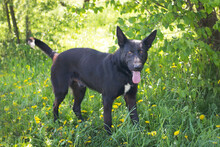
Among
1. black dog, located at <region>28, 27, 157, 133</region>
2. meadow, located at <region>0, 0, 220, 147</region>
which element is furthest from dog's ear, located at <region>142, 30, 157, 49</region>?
meadow, located at <region>0, 0, 220, 147</region>

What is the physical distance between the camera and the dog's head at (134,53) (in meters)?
2.90

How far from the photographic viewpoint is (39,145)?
2.98 meters

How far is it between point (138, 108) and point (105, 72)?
0.81m

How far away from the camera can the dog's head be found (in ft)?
9.52

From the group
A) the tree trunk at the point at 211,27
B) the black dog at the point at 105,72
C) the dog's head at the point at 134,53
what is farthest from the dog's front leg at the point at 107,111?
the tree trunk at the point at 211,27

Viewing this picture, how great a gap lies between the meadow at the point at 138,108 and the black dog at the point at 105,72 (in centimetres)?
15

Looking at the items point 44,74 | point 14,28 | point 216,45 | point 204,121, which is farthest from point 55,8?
point 204,121

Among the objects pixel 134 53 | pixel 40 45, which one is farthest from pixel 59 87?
pixel 134 53

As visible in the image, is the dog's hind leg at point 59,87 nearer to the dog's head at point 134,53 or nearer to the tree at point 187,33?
the dog's head at point 134,53

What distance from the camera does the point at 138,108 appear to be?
12.2ft

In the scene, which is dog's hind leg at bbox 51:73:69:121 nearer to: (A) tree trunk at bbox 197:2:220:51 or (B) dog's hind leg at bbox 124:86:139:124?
(B) dog's hind leg at bbox 124:86:139:124

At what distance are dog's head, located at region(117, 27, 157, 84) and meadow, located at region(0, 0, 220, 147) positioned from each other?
123 millimetres

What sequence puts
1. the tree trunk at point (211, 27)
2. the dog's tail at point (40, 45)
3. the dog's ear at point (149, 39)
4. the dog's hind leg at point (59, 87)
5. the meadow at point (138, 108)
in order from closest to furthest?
1. the meadow at point (138, 108)
2. the dog's ear at point (149, 39)
3. the dog's hind leg at point (59, 87)
4. the dog's tail at point (40, 45)
5. the tree trunk at point (211, 27)

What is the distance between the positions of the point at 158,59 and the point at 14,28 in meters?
3.57
